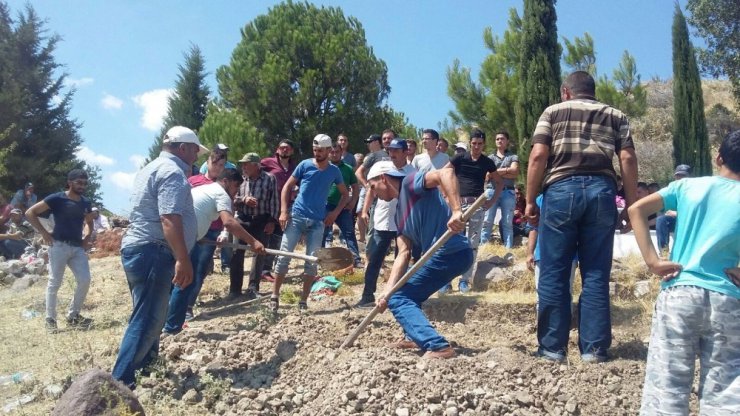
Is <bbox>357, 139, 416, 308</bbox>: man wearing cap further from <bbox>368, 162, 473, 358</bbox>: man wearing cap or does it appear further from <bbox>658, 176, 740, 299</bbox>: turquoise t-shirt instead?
<bbox>658, 176, 740, 299</bbox>: turquoise t-shirt

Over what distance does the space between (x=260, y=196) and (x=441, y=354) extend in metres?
4.00

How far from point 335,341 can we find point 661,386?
2604 millimetres

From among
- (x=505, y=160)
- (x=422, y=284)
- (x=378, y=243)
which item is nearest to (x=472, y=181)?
(x=378, y=243)

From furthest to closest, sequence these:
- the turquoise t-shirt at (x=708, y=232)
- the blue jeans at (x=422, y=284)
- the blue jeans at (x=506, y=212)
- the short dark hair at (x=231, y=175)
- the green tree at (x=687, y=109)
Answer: the green tree at (x=687, y=109) → the blue jeans at (x=506, y=212) → the short dark hair at (x=231, y=175) → the blue jeans at (x=422, y=284) → the turquoise t-shirt at (x=708, y=232)

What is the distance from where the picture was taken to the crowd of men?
9.86 ft

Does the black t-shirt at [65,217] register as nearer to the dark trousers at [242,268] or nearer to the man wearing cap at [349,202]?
the dark trousers at [242,268]

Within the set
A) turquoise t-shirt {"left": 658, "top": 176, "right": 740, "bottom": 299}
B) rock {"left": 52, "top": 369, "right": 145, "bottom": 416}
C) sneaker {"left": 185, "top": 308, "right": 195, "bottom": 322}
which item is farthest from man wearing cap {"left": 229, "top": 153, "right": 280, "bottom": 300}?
turquoise t-shirt {"left": 658, "top": 176, "right": 740, "bottom": 299}

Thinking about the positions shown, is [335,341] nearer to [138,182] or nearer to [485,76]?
[138,182]

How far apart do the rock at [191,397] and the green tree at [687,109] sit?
58.1ft

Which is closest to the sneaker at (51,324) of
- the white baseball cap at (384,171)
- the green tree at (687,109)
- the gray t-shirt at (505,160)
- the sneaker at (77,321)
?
the sneaker at (77,321)

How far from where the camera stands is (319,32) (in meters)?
21.0

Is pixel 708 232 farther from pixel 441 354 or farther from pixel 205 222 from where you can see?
pixel 205 222

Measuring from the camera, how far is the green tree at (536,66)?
1510cm

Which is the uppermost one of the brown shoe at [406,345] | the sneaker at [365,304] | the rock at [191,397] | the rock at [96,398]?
the sneaker at [365,304]
